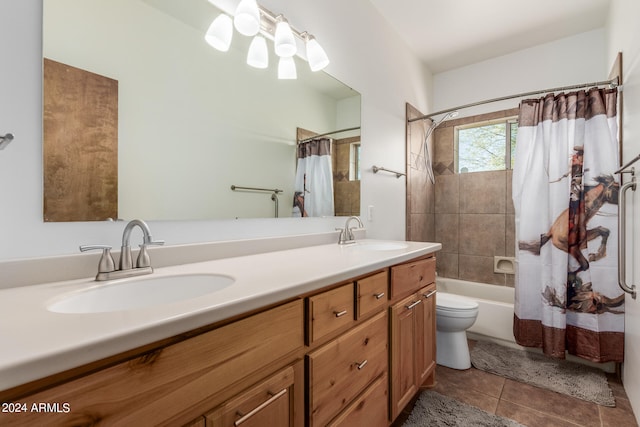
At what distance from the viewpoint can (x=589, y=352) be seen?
1957 mm

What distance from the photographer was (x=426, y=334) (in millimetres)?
1629

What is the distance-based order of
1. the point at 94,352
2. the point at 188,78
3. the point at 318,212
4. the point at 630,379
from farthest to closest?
the point at 318,212
the point at 630,379
the point at 188,78
the point at 94,352

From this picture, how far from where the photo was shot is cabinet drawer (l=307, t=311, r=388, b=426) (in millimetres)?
896

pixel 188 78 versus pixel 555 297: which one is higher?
pixel 188 78

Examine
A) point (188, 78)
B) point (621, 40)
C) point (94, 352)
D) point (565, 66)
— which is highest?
point (565, 66)

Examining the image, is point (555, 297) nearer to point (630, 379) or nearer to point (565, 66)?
point (630, 379)

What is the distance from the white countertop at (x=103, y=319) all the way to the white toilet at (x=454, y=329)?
1319mm

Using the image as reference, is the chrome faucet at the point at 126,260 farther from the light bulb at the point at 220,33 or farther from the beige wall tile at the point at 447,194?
the beige wall tile at the point at 447,194

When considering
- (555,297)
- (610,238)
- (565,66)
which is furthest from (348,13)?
(555,297)

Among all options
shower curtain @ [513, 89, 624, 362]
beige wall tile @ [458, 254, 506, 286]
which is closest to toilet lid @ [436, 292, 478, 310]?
shower curtain @ [513, 89, 624, 362]

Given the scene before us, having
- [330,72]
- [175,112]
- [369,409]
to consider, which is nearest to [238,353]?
[369,409]

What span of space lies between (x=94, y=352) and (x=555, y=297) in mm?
2570

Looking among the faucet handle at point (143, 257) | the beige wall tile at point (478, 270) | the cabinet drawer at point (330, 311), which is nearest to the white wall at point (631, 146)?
the beige wall tile at point (478, 270)

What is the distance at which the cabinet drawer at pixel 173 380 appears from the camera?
0.45 meters
